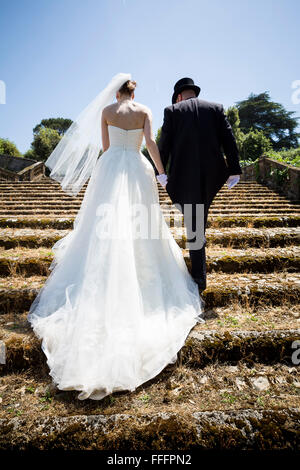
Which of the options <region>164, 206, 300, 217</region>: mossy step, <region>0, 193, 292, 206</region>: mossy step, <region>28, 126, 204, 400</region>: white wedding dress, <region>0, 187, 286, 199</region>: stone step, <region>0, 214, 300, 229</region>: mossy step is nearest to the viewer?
<region>28, 126, 204, 400</region>: white wedding dress

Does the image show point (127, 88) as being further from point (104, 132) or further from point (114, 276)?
point (114, 276)

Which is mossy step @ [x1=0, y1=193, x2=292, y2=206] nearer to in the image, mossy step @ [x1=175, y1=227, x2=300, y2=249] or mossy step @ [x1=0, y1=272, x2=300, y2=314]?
mossy step @ [x1=175, y1=227, x2=300, y2=249]

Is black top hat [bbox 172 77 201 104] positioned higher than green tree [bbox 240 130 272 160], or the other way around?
green tree [bbox 240 130 272 160]

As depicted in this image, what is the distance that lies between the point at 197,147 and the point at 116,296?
61.5 inches

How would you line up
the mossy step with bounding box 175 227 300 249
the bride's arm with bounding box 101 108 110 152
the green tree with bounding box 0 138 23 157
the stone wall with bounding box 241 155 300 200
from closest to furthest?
1. the bride's arm with bounding box 101 108 110 152
2. the mossy step with bounding box 175 227 300 249
3. the stone wall with bounding box 241 155 300 200
4. the green tree with bounding box 0 138 23 157

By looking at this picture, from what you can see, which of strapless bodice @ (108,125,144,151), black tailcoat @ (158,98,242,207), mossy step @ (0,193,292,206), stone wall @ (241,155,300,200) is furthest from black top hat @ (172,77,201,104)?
stone wall @ (241,155,300,200)

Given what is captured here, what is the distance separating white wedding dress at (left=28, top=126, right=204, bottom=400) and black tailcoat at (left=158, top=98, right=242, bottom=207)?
287 mm

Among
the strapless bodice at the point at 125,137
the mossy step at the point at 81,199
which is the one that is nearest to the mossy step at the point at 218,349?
the strapless bodice at the point at 125,137

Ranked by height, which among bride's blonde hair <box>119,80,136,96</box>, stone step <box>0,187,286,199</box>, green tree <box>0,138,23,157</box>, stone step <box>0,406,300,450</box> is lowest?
stone step <box>0,406,300,450</box>

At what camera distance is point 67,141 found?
2.82 m

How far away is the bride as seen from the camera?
1514mm

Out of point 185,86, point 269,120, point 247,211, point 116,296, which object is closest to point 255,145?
point 269,120

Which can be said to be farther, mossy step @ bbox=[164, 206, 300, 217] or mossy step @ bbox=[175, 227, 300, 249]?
mossy step @ bbox=[164, 206, 300, 217]

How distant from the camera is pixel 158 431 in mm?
1208
